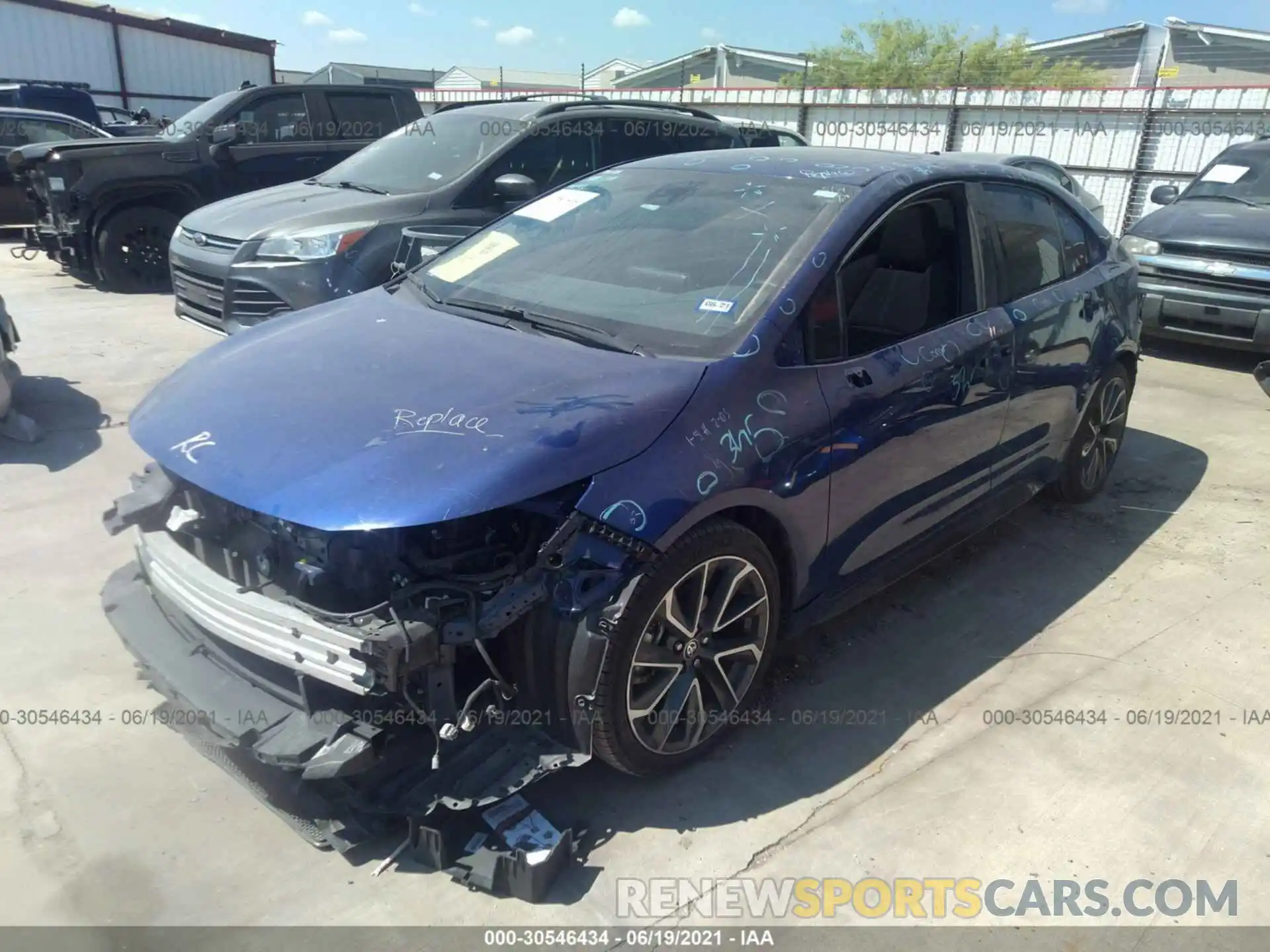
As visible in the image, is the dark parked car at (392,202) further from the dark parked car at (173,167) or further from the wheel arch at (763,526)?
the wheel arch at (763,526)

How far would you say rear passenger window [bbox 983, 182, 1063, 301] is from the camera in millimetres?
3816

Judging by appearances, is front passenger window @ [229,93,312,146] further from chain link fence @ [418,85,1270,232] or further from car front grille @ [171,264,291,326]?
car front grille @ [171,264,291,326]

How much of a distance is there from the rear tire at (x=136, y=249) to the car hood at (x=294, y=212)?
2.71 m

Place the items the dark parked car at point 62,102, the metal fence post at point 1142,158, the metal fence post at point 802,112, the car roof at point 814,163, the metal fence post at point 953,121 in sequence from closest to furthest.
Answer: the car roof at point 814,163
the metal fence post at point 1142,158
the dark parked car at point 62,102
the metal fence post at point 953,121
the metal fence post at point 802,112

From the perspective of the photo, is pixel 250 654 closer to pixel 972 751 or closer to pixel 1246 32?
pixel 972 751

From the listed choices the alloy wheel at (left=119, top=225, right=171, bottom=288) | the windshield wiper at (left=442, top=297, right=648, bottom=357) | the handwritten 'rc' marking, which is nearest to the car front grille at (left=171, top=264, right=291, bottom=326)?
the alloy wheel at (left=119, top=225, right=171, bottom=288)

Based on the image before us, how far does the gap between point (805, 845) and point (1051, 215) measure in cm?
309

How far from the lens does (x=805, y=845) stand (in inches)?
104

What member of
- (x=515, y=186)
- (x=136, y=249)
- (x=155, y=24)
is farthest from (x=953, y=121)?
(x=155, y=24)

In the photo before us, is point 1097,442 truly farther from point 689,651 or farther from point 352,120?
point 352,120

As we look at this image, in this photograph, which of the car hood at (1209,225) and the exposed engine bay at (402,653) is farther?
the car hood at (1209,225)

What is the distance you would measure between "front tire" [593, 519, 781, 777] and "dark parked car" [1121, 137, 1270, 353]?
6.06 metres

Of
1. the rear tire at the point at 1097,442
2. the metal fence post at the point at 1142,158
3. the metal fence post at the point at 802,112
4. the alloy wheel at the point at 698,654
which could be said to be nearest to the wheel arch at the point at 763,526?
the alloy wheel at the point at 698,654

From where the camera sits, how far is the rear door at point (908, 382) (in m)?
3.03
